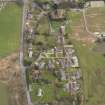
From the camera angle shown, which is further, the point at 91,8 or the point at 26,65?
the point at 91,8

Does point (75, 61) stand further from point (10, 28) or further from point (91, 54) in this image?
point (10, 28)

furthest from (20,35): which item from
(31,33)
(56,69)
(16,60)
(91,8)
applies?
(91,8)

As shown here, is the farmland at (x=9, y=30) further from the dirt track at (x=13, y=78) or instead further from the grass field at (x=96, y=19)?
the grass field at (x=96, y=19)

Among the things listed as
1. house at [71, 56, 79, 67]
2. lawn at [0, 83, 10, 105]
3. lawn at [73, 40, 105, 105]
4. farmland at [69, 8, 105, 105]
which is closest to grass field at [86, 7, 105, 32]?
farmland at [69, 8, 105, 105]

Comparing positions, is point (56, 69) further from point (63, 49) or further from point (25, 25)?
point (25, 25)

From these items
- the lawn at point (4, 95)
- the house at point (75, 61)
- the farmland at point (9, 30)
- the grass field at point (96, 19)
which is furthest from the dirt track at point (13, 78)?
the grass field at point (96, 19)

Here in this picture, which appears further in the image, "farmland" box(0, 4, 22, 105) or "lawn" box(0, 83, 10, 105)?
"farmland" box(0, 4, 22, 105)

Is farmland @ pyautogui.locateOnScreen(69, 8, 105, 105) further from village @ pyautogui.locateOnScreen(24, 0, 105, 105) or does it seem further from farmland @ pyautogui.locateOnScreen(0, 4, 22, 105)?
farmland @ pyautogui.locateOnScreen(0, 4, 22, 105)
